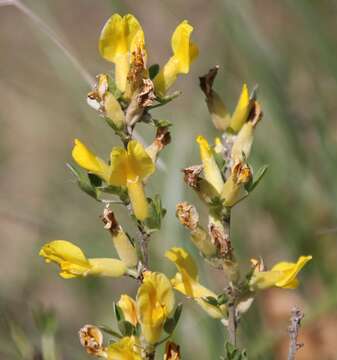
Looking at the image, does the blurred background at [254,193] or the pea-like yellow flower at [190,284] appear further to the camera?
the blurred background at [254,193]

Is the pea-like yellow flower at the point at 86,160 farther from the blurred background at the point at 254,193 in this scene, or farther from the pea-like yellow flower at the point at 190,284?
the blurred background at the point at 254,193

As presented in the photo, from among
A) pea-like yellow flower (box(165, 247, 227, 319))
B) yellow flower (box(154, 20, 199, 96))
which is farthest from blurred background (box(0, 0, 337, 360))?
yellow flower (box(154, 20, 199, 96))

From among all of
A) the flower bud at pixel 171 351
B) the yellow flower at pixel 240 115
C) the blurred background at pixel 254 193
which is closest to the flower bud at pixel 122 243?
the flower bud at pixel 171 351

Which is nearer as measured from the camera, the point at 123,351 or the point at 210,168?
the point at 123,351

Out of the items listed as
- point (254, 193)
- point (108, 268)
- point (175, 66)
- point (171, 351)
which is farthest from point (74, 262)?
point (254, 193)

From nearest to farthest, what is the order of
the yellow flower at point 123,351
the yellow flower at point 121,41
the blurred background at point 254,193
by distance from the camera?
the yellow flower at point 123,351 → the yellow flower at point 121,41 → the blurred background at point 254,193

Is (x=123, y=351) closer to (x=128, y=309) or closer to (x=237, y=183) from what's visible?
(x=128, y=309)

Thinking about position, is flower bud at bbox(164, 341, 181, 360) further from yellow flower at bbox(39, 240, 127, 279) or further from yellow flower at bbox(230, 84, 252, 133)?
yellow flower at bbox(230, 84, 252, 133)
